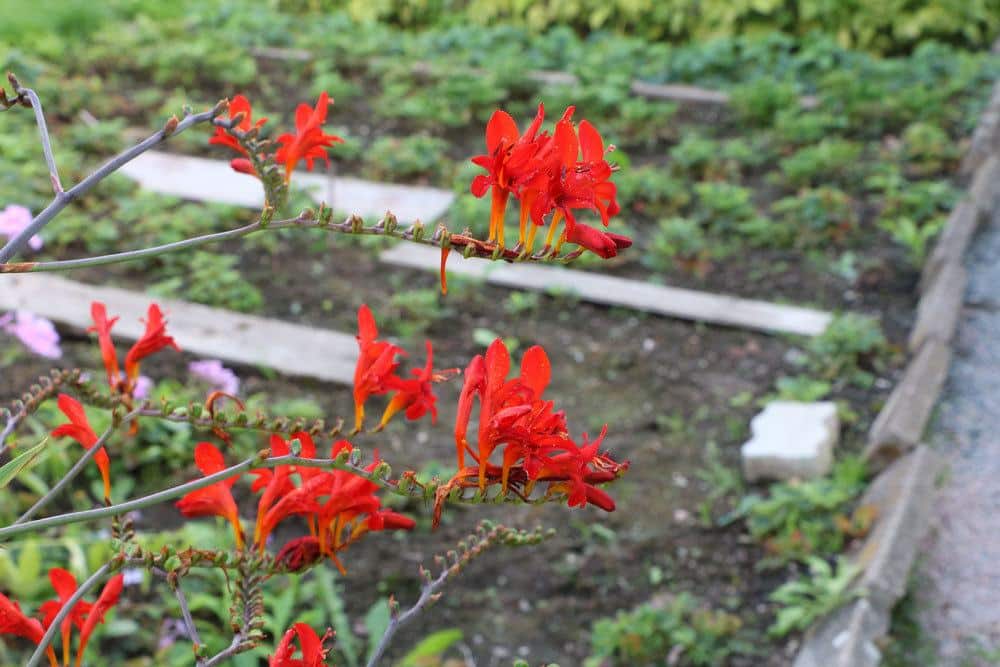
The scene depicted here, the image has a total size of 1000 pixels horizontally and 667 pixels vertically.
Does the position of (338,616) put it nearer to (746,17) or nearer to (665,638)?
(665,638)

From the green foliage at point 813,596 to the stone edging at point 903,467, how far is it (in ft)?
0.09

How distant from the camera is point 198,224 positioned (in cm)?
437

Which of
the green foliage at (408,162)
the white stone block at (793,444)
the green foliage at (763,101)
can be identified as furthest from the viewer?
the green foliage at (763,101)

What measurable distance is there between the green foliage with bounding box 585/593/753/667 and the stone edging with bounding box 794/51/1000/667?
176 millimetres

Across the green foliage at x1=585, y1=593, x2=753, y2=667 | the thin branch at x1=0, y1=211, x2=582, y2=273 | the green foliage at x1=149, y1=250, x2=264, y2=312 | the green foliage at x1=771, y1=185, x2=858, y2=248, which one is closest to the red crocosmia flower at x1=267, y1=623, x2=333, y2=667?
the thin branch at x1=0, y1=211, x2=582, y2=273

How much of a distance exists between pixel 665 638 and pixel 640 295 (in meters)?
1.81

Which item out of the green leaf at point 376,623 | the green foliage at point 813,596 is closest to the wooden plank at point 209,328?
the green leaf at point 376,623

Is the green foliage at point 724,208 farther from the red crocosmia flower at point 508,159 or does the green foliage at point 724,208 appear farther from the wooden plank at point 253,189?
the red crocosmia flower at point 508,159

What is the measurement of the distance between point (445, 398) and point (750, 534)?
1089 millimetres

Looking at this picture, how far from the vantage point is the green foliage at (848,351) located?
357 cm

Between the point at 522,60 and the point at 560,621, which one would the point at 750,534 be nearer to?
the point at 560,621

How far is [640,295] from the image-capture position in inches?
162

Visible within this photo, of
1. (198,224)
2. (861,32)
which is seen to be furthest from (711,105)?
(198,224)

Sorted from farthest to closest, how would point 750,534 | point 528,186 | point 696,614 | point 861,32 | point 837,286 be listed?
point 861,32 < point 837,286 < point 750,534 < point 696,614 < point 528,186
